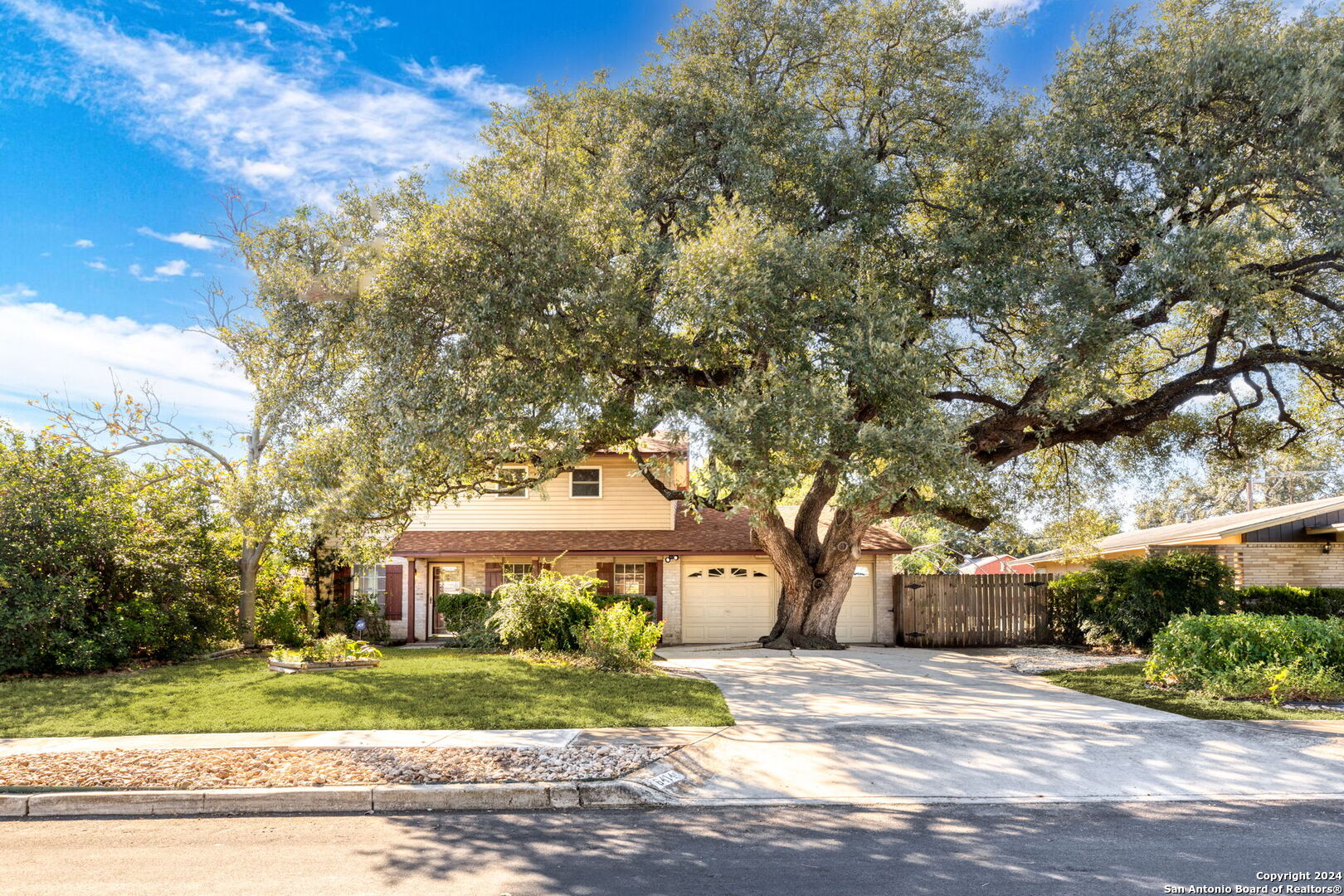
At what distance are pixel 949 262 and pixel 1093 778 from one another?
9.72 metres

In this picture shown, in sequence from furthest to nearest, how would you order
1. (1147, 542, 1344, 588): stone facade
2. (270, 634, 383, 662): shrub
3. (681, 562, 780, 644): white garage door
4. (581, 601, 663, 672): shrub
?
(1147, 542, 1344, 588): stone facade → (681, 562, 780, 644): white garage door → (270, 634, 383, 662): shrub → (581, 601, 663, 672): shrub

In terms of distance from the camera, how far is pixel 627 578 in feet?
75.7

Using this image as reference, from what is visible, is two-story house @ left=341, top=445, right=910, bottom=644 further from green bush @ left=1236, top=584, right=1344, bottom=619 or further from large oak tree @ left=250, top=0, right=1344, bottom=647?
green bush @ left=1236, top=584, right=1344, bottom=619

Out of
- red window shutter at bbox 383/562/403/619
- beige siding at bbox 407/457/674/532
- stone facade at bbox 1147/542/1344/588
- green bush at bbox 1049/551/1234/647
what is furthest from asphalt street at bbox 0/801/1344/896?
stone facade at bbox 1147/542/1344/588

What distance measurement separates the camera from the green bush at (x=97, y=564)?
14547 mm

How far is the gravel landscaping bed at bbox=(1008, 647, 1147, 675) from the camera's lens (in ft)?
52.5

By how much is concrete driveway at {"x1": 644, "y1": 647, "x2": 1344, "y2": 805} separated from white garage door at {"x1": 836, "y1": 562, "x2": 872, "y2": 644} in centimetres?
1077

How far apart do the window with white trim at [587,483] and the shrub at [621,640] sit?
8505 mm

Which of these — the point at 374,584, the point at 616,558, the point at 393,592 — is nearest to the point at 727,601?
the point at 616,558

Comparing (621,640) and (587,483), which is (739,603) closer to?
(587,483)

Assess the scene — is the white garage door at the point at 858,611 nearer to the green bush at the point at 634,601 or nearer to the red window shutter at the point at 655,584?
the red window shutter at the point at 655,584

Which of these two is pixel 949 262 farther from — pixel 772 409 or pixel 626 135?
pixel 626 135

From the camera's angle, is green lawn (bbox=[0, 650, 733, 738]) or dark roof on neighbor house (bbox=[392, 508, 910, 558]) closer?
green lawn (bbox=[0, 650, 733, 738])

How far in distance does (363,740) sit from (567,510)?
1477 cm
